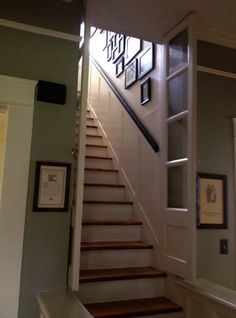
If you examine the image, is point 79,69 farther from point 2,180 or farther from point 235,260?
point 235,260

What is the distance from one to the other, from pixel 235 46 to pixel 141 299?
2504mm

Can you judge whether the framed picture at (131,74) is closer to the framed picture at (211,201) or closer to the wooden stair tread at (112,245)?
the framed picture at (211,201)

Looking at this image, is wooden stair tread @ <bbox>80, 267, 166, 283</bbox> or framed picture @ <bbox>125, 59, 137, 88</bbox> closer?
wooden stair tread @ <bbox>80, 267, 166, 283</bbox>

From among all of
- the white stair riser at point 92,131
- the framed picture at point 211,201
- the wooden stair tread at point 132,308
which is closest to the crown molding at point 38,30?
the framed picture at point 211,201

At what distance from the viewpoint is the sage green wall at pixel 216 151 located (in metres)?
2.71

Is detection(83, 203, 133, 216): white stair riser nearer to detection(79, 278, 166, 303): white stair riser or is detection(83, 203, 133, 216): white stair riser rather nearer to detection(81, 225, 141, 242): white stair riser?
detection(81, 225, 141, 242): white stair riser

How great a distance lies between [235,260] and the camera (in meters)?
2.78

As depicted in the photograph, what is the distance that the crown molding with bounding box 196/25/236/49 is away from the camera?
2861 millimetres

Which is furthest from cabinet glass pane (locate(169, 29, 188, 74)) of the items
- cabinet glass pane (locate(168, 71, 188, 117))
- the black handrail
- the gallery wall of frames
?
the black handrail

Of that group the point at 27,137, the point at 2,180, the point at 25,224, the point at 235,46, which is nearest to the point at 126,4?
the point at 235,46

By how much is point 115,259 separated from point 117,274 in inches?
10.0

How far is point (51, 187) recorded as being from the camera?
2.28 meters

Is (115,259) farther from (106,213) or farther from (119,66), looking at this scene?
(119,66)

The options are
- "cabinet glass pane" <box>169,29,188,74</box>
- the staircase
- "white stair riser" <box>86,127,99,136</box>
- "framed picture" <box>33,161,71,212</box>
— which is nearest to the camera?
"framed picture" <box>33,161,71,212</box>
